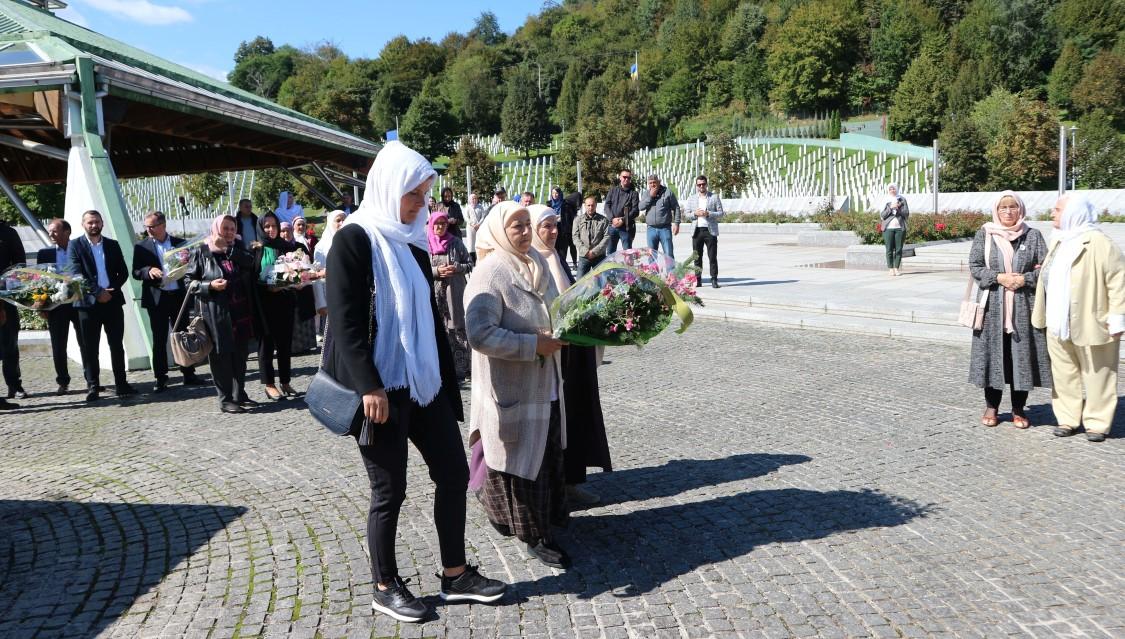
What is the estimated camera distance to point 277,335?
30.3ft

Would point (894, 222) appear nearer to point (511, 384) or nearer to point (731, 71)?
point (511, 384)

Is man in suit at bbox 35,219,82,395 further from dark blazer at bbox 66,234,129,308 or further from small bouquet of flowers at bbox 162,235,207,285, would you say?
small bouquet of flowers at bbox 162,235,207,285

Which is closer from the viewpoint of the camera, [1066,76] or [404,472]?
[404,472]

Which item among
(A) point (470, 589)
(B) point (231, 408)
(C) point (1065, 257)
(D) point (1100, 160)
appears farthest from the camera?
(D) point (1100, 160)

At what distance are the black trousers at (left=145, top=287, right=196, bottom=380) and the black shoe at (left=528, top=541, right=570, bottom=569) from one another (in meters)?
6.83

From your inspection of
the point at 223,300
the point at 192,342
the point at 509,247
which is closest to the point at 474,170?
the point at 223,300

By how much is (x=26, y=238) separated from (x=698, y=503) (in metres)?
43.4

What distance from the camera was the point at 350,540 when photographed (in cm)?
492

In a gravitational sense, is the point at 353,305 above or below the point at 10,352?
above

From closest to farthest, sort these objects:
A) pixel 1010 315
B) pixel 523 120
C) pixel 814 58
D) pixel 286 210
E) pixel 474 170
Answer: pixel 1010 315, pixel 286 210, pixel 474 170, pixel 814 58, pixel 523 120

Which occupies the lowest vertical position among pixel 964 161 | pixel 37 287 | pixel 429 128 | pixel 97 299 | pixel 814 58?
pixel 97 299

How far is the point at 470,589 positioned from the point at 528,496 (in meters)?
0.57

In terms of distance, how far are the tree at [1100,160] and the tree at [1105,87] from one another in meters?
16.7

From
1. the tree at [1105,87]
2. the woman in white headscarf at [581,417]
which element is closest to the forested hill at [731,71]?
the tree at [1105,87]
